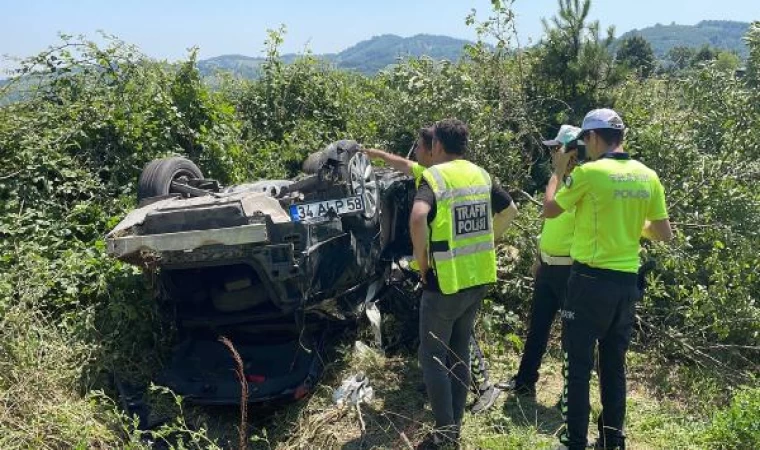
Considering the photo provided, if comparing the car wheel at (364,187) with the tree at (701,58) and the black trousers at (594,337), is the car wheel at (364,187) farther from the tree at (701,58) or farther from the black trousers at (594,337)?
the tree at (701,58)

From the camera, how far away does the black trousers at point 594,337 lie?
3467 millimetres

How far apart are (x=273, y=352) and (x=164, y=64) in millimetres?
4083

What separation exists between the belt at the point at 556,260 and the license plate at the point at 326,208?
1.26 meters

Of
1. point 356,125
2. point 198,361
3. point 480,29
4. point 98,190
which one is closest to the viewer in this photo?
point 198,361

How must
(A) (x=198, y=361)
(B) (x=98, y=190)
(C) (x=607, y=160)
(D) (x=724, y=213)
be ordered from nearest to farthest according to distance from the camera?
(C) (x=607, y=160) → (A) (x=198, y=361) → (D) (x=724, y=213) → (B) (x=98, y=190)

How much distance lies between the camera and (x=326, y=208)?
14.4 ft

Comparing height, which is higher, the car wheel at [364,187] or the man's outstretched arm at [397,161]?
the man's outstretched arm at [397,161]

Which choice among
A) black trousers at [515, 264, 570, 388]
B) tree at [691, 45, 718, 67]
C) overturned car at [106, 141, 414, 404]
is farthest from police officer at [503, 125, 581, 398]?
tree at [691, 45, 718, 67]

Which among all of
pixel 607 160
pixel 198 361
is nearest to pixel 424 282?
pixel 607 160

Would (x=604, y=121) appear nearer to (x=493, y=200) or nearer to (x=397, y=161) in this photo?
(x=493, y=200)

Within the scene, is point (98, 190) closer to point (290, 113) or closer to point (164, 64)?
point (164, 64)

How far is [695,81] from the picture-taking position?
20.1 ft

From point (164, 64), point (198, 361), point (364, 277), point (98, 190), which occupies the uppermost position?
point (164, 64)

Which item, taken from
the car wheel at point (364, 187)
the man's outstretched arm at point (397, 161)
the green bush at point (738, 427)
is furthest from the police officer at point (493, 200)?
the green bush at point (738, 427)
